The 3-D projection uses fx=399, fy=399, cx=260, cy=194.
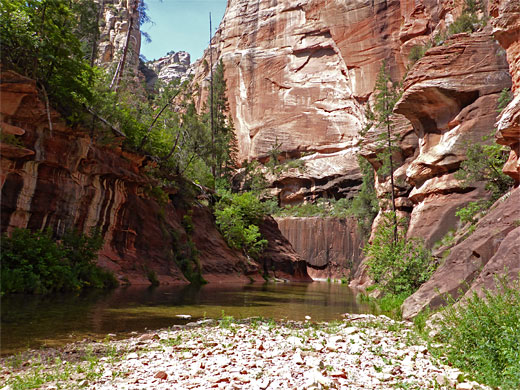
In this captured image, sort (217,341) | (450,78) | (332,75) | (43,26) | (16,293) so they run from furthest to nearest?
(332,75), (450,78), (43,26), (16,293), (217,341)

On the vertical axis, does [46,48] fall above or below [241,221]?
above

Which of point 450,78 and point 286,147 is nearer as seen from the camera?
point 450,78

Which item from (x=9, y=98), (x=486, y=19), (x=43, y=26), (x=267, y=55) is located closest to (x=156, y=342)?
(x=9, y=98)

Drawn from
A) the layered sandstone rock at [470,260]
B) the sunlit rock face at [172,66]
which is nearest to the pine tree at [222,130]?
the layered sandstone rock at [470,260]

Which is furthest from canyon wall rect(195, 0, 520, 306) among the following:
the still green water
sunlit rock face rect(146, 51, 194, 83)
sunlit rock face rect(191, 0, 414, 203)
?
sunlit rock face rect(146, 51, 194, 83)

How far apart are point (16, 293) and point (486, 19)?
31669 millimetres

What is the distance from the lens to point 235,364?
16.8ft

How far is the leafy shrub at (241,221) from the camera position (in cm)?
3391

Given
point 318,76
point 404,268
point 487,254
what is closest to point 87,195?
point 404,268

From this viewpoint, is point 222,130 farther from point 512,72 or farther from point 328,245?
point 512,72

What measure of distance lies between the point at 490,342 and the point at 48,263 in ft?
48.2

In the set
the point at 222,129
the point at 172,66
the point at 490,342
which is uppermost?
the point at 172,66

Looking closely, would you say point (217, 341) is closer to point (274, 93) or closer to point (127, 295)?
point (127, 295)

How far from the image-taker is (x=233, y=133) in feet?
216
